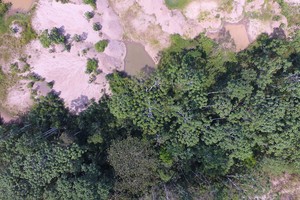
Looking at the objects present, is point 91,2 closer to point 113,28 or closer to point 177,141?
point 113,28

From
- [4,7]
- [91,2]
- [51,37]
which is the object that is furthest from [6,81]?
[91,2]

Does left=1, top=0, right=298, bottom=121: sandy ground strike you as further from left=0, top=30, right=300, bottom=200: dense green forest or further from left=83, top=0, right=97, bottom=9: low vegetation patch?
left=0, top=30, right=300, bottom=200: dense green forest

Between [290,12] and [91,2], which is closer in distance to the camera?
[91,2]

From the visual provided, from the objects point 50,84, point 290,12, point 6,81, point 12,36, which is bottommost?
point 290,12

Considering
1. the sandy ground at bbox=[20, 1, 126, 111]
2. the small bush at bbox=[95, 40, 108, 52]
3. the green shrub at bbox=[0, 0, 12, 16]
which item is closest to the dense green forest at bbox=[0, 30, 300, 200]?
the sandy ground at bbox=[20, 1, 126, 111]

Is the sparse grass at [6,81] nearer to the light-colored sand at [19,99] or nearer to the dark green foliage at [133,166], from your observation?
the light-colored sand at [19,99]

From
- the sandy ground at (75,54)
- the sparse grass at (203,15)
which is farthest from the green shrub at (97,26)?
the sparse grass at (203,15)

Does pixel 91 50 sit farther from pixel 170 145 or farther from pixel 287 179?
pixel 287 179
